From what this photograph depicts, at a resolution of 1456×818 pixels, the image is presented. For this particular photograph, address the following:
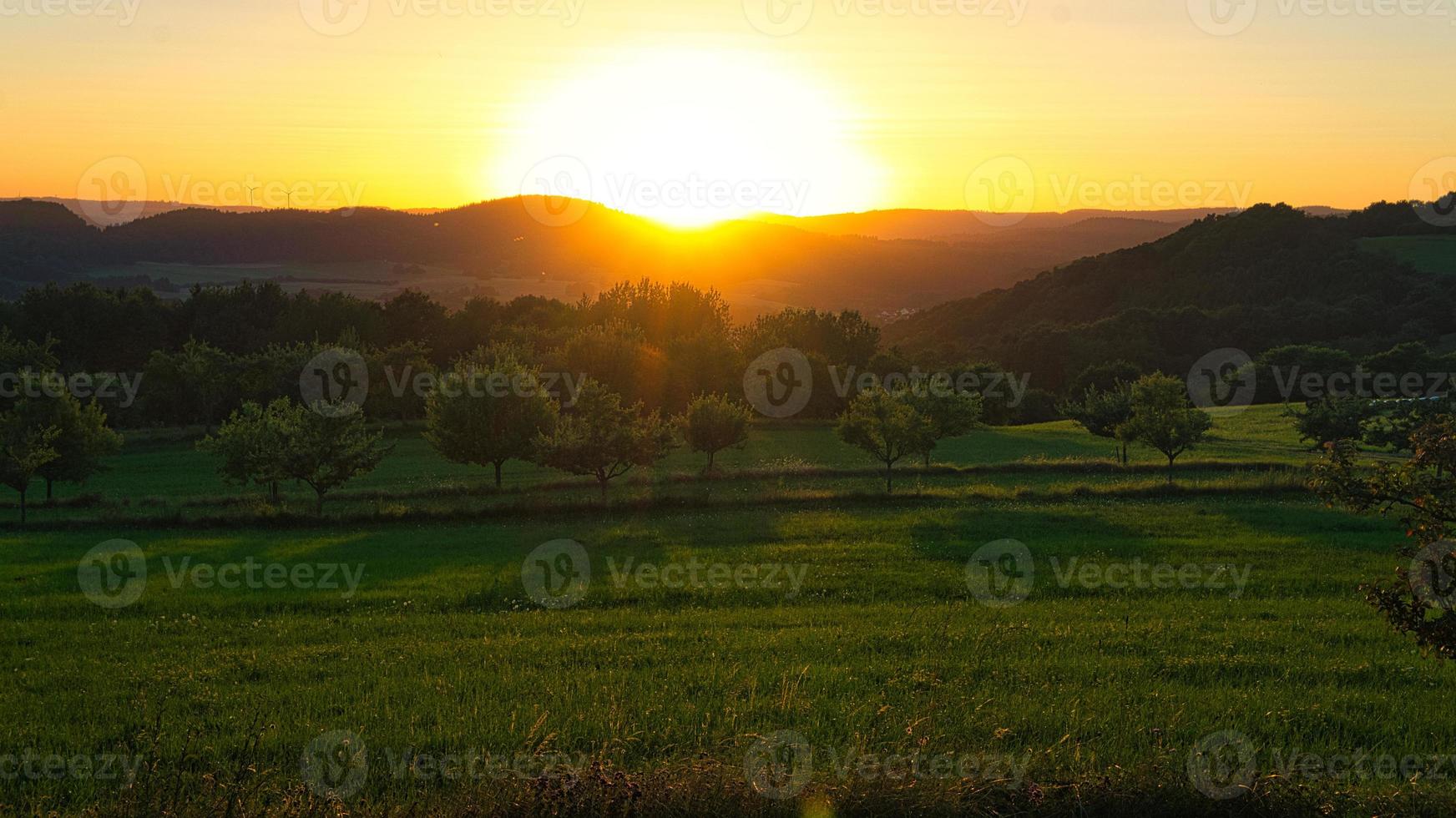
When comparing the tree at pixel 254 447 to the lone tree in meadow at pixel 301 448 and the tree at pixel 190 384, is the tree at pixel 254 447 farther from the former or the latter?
the tree at pixel 190 384

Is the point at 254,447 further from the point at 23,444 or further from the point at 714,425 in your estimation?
the point at 714,425

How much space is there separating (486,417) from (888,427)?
17.9 meters

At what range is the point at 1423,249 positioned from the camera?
129 m

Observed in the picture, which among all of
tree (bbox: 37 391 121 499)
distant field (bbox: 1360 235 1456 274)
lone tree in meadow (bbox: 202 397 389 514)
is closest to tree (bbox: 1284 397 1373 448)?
lone tree in meadow (bbox: 202 397 389 514)

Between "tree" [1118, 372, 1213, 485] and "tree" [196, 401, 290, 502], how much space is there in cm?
3410

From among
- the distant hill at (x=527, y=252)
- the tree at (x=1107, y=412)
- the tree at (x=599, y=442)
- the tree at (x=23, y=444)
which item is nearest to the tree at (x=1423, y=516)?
the tree at (x=599, y=442)

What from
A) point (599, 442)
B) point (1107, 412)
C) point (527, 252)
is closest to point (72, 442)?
point (599, 442)

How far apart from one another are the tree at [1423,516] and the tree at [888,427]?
2757cm

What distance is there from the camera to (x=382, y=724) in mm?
10734

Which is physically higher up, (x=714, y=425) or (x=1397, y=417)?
(x=1397, y=417)

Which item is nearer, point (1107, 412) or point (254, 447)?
point (254, 447)

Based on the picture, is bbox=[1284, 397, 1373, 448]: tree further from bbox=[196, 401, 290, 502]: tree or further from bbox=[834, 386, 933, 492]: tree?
bbox=[196, 401, 290, 502]: tree

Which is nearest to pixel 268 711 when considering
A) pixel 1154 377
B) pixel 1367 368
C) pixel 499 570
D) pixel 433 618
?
pixel 433 618

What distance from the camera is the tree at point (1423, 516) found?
8516 mm
